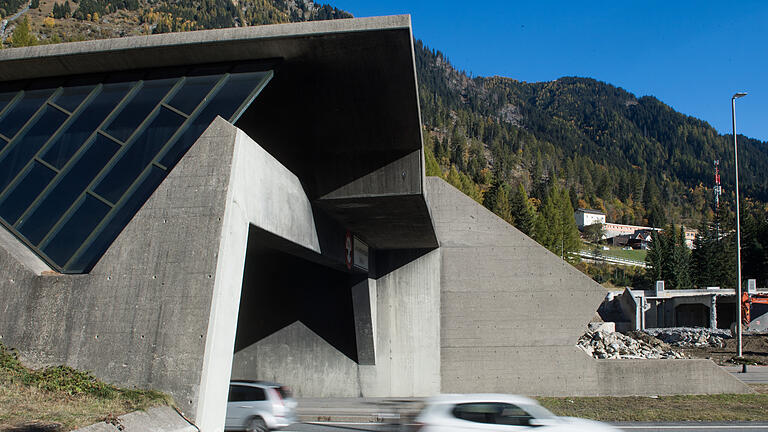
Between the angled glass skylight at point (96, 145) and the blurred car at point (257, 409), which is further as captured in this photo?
the blurred car at point (257, 409)

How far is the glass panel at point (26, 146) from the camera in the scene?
10.9 metres

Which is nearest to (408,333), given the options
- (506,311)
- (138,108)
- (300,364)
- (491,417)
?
(506,311)

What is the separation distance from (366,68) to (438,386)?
1250 cm

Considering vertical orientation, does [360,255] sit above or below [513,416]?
above

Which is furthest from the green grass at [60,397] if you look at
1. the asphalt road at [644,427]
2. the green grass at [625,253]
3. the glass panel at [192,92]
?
the green grass at [625,253]

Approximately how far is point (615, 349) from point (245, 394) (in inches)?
803

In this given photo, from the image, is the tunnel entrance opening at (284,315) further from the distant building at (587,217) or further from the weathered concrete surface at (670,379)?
the distant building at (587,217)

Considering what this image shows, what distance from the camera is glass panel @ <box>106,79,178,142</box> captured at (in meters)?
10.8

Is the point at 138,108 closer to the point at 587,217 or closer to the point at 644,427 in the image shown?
the point at 644,427

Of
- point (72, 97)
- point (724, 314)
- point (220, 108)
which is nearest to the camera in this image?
point (220, 108)

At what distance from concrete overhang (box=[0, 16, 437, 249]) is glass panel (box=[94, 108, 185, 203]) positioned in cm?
166

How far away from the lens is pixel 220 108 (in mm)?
10492

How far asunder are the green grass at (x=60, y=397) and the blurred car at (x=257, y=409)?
4.53m

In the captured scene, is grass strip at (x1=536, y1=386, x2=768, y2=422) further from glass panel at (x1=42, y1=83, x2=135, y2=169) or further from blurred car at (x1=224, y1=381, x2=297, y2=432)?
glass panel at (x1=42, y1=83, x2=135, y2=169)
